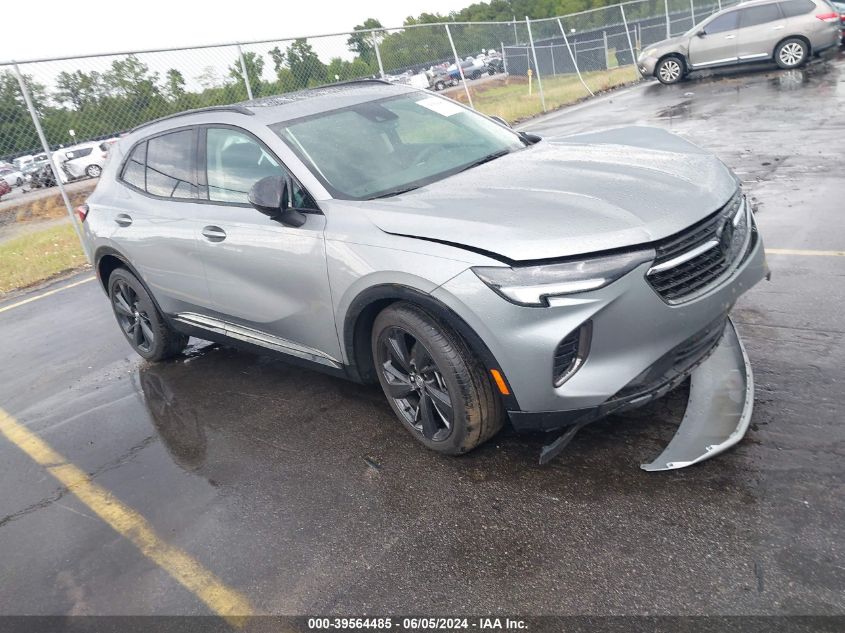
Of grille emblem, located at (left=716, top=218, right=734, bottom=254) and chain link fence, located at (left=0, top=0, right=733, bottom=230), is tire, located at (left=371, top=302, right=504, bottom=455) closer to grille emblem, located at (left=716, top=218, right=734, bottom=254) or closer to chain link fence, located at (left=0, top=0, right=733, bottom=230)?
grille emblem, located at (left=716, top=218, right=734, bottom=254)

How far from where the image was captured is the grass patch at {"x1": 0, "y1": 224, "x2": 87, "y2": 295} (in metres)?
9.82

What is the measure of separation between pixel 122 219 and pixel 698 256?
3.98 m

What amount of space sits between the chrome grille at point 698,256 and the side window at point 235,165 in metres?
1.93

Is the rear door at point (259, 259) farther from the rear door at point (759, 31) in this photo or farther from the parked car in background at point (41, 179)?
the rear door at point (759, 31)

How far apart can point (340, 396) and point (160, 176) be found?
6.52ft

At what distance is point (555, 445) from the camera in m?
3.42

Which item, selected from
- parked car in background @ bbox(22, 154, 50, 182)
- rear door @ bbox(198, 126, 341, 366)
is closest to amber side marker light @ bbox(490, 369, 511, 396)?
rear door @ bbox(198, 126, 341, 366)

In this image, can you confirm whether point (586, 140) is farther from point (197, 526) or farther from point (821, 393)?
point (197, 526)

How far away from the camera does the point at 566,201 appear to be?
3311 millimetres

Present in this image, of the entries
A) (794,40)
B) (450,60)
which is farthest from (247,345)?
(794,40)

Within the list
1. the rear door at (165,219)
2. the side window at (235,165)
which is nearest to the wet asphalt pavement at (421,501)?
the rear door at (165,219)

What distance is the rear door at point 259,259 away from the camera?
3.89 m

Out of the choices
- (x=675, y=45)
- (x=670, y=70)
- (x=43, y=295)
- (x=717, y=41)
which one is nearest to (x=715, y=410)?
(x=43, y=295)

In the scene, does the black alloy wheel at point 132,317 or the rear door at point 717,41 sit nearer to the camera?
the black alloy wheel at point 132,317
